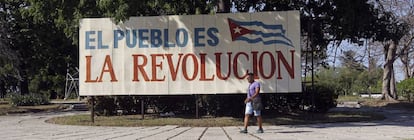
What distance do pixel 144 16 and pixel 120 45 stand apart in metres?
1.44

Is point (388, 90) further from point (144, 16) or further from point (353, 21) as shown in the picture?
point (144, 16)

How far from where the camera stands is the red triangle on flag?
20859 mm

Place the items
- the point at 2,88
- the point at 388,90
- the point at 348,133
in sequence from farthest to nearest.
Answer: the point at 2,88 → the point at 388,90 → the point at 348,133

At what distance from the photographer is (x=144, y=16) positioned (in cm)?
2189

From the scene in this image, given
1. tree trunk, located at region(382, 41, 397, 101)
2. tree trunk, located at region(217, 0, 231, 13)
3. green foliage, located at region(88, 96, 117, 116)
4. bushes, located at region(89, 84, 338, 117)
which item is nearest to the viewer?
tree trunk, located at region(217, 0, 231, 13)

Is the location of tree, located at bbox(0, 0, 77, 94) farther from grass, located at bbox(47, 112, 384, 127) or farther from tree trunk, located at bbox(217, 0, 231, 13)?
tree trunk, located at bbox(217, 0, 231, 13)

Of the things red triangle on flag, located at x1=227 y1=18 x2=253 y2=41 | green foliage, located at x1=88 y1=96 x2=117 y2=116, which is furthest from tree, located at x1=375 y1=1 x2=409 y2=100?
green foliage, located at x1=88 y1=96 x2=117 y2=116

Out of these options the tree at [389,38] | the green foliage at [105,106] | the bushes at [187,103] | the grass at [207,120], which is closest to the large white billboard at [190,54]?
the grass at [207,120]

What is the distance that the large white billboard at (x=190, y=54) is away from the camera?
2080 centimetres

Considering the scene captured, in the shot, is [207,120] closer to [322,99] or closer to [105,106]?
[105,106]

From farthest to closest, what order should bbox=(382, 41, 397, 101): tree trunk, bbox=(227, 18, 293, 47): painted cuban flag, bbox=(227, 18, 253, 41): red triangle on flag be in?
1. bbox=(382, 41, 397, 101): tree trunk
2. bbox=(227, 18, 253, 41): red triangle on flag
3. bbox=(227, 18, 293, 47): painted cuban flag

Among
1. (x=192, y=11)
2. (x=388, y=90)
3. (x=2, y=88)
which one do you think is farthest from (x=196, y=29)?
(x=2, y=88)

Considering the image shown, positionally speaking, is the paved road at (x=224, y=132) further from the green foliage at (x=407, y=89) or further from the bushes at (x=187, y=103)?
the green foliage at (x=407, y=89)

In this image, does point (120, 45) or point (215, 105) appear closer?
point (120, 45)
